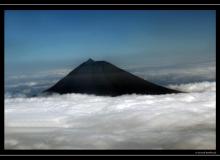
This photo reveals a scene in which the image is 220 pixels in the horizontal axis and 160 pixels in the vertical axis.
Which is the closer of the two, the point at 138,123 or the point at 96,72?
the point at 138,123
